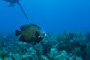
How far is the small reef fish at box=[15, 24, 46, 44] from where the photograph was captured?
2.29m

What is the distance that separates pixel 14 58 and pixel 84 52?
2975 millimetres

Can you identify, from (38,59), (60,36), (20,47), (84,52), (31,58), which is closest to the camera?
(38,59)

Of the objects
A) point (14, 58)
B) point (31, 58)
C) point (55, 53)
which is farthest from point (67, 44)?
point (14, 58)

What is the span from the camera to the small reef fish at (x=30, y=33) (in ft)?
7.52

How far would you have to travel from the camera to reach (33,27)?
244cm

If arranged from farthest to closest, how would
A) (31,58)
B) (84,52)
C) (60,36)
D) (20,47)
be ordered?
(60,36), (84,52), (20,47), (31,58)

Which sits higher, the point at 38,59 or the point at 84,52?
the point at 84,52

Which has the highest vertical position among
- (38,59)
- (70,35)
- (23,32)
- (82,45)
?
(70,35)

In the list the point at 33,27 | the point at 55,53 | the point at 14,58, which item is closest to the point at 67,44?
the point at 55,53

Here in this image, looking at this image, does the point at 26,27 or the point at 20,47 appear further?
the point at 20,47

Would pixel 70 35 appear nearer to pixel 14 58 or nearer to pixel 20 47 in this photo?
pixel 20 47

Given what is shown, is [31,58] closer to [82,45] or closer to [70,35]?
[82,45]

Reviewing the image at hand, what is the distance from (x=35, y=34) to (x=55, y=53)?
1336mm

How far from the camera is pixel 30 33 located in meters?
2.37
